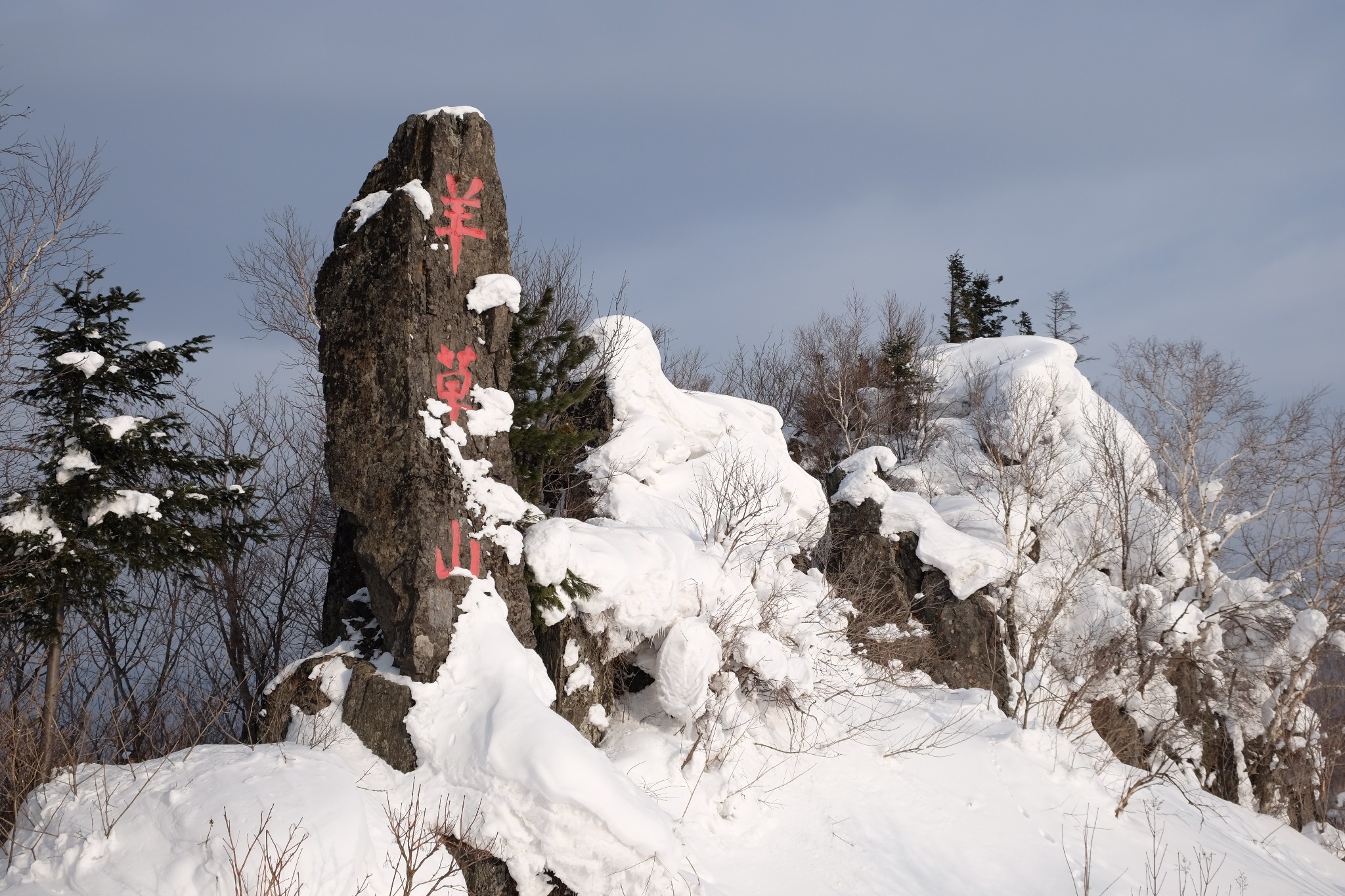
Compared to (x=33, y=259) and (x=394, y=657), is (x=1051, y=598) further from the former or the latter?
(x=33, y=259)

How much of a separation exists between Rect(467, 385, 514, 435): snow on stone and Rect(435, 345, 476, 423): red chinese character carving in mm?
78

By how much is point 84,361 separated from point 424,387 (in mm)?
2407

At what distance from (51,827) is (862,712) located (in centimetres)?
815

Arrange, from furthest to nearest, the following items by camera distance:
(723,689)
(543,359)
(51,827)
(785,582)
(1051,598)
Answer: 1. (1051,598)
2. (543,359)
3. (785,582)
4. (723,689)
5. (51,827)

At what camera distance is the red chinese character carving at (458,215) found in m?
7.39

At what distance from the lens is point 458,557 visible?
272 inches

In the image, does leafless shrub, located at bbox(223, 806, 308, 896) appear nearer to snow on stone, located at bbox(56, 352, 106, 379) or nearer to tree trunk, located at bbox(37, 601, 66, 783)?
tree trunk, located at bbox(37, 601, 66, 783)

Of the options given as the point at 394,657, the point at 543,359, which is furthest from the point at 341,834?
the point at 543,359

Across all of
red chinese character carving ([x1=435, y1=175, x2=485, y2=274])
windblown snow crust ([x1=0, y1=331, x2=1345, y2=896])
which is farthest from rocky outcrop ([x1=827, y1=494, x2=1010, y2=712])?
red chinese character carving ([x1=435, y1=175, x2=485, y2=274])

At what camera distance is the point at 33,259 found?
383 inches

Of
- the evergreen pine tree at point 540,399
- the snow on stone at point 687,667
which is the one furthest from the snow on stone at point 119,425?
the snow on stone at point 687,667

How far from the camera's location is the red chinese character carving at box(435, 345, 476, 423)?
712 cm

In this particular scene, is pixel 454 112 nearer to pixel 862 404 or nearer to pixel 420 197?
pixel 420 197

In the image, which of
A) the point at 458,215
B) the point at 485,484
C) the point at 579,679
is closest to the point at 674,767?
the point at 579,679
